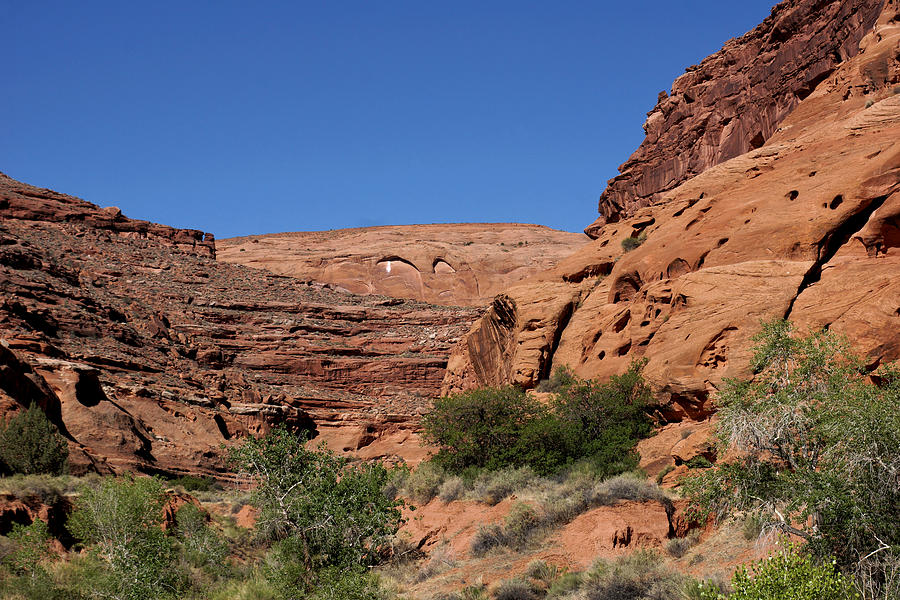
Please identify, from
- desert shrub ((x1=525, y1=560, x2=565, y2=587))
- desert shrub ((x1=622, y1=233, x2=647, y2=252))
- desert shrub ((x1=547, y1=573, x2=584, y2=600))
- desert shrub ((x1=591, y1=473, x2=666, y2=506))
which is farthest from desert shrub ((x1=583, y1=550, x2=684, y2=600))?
desert shrub ((x1=622, y1=233, x2=647, y2=252))

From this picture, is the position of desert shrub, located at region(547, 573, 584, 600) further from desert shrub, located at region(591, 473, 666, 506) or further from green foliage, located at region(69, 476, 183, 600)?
green foliage, located at region(69, 476, 183, 600)

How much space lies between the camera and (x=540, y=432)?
88.1 feet

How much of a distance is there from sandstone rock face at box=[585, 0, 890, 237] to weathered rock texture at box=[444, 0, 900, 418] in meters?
1.32

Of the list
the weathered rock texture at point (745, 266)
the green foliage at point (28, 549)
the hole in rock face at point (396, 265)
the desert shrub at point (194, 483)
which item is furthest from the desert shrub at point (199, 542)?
the hole in rock face at point (396, 265)

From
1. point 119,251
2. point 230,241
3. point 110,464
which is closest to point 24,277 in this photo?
point 110,464

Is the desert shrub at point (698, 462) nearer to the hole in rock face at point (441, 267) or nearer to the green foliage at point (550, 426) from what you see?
the green foliage at point (550, 426)

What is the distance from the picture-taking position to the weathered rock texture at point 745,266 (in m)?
21.4

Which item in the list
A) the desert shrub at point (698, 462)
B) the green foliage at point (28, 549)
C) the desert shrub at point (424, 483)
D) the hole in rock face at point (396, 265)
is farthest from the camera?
the hole in rock face at point (396, 265)

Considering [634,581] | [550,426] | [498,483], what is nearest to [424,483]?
[498,483]

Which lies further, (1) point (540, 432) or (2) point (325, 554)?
(1) point (540, 432)

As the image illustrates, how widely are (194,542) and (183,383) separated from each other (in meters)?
21.1

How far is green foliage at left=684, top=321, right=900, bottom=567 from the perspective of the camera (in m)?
12.5

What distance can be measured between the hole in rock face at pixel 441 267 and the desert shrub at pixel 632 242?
58.2m

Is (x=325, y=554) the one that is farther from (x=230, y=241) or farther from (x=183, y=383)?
(x=230, y=241)
